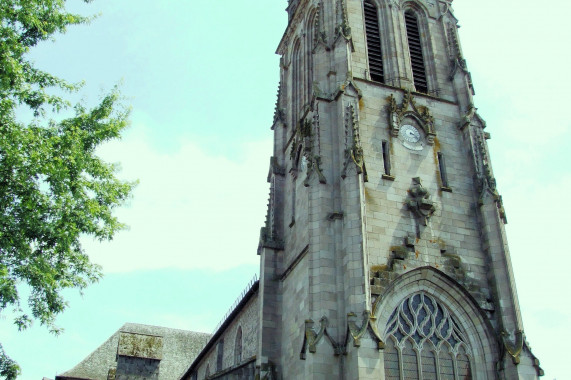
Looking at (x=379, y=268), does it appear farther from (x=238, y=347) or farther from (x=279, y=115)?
(x=238, y=347)

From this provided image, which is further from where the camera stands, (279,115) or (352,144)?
(279,115)

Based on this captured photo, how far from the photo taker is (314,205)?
19406 millimetres

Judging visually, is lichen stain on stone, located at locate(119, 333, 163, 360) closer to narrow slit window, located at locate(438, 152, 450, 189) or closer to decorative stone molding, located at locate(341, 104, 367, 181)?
decorative stone molding, located at locate(341, 104, 367, 181)

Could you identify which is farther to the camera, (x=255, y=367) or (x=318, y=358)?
(x=255, y=367)

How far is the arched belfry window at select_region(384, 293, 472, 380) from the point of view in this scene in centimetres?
1738

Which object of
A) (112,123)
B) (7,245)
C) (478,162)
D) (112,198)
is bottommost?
(7,245)

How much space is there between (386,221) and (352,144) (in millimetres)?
2831

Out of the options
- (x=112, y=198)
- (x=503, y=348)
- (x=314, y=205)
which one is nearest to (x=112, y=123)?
(x=112, y=198)

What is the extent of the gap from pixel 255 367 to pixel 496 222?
9934 millimetres

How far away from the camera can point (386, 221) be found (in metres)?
19.6

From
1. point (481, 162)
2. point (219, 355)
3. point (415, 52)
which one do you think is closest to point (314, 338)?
point (481, 162)

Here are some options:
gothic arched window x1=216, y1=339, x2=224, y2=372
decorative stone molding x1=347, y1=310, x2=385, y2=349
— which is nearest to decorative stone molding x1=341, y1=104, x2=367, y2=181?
decorative stone molding x1=347, y1=310, x2=385, y2=349

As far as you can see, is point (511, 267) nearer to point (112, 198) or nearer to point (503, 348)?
point (503, 348)

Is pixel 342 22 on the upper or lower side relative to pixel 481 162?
upper
